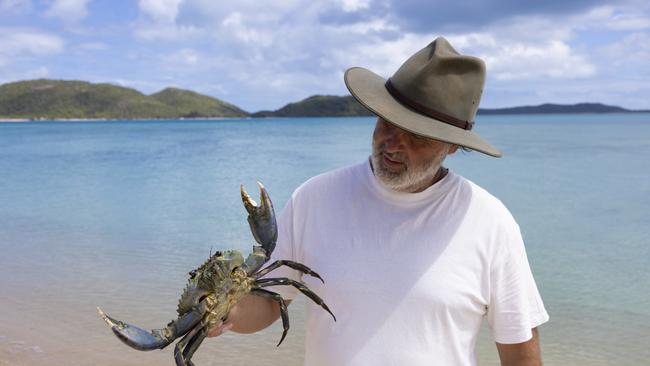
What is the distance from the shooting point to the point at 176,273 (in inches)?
307

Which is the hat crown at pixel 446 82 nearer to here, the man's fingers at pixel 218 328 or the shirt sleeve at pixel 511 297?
the shirt sleeve at pixel 511 297

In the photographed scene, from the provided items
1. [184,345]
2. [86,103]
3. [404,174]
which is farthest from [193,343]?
[86,103]

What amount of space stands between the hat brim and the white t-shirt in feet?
0.65

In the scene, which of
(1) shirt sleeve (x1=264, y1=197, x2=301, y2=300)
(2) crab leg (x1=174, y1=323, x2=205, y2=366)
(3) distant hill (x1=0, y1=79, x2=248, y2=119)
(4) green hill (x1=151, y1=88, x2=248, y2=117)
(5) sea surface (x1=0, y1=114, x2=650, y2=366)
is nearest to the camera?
(2) crab leg (x1=174, y1=323, x2=205, y2=366)

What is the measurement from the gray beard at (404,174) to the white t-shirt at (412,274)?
5 cm

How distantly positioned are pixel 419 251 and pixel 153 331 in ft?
2.83

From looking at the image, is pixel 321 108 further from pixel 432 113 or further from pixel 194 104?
pixel 432 113

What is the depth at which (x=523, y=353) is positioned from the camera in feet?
7.16

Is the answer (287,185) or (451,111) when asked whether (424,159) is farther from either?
(287,185)

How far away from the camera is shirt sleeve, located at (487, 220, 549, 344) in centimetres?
215

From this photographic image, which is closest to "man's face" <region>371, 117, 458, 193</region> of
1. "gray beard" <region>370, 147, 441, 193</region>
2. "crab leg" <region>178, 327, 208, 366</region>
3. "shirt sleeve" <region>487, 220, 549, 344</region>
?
"gray beard" <region>370, 147, 441, 193</region>

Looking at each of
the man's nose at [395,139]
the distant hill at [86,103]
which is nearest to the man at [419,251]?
the man's nose at [395,139]

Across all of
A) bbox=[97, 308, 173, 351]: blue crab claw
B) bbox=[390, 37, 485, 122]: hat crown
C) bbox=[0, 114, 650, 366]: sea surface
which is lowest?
bbox=[0, 114, 650, 366]: sea surface

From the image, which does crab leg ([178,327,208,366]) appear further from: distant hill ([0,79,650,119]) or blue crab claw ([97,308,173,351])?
distant hill ([0,79,650,119])
